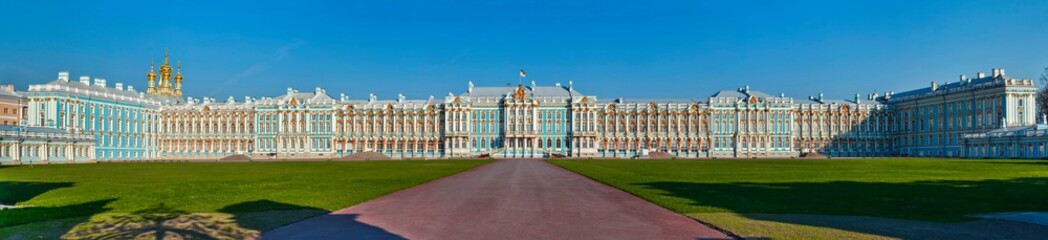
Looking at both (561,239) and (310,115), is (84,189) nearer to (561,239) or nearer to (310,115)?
(561,239)

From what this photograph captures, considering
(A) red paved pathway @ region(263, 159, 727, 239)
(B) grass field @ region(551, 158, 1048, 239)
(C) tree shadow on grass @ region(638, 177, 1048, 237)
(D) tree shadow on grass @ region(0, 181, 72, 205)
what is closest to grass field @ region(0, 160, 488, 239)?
(D) tree shadow on grass @ region(0, 181, 72, 205)

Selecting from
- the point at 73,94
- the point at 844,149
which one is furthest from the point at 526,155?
the point at 73,94

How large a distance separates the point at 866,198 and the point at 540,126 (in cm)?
8932

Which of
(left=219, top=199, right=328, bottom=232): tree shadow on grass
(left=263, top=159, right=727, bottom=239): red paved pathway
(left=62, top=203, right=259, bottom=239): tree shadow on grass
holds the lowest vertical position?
(left=263, top=159, right=727, bottom=239): red paved pathway

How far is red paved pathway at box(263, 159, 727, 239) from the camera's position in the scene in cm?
1405

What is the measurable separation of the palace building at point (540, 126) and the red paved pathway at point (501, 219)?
276 feet

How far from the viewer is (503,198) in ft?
74.5

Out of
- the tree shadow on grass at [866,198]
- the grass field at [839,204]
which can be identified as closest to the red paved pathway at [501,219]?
the grass field at [839,204]

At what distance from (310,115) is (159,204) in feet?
312

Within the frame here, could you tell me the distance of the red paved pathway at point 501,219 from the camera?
553 inches

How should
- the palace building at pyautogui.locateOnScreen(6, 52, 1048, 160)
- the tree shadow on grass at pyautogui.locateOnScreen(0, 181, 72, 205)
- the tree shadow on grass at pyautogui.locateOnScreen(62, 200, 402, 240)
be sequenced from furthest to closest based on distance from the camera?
1. the palace building at pyautogui.locateOnScreen(6, 52, 1048, 160)
2. the tree shadow on grass at pyautogui.locateOnScreen(0, 181, 72, 205)
3. the tree shadow on grass at pyautogui.locateOnScreen(62, 200, 402, 240)

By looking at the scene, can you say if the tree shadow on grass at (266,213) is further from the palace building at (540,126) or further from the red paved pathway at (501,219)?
the palace building at (540,126)

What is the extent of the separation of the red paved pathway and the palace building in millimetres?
84130

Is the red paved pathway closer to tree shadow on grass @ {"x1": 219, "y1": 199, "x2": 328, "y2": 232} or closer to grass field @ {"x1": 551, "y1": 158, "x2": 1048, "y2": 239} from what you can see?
tree shadow on grass @ {"x1": 219, "y1": 199, "x2": 328, "y2": 232}
